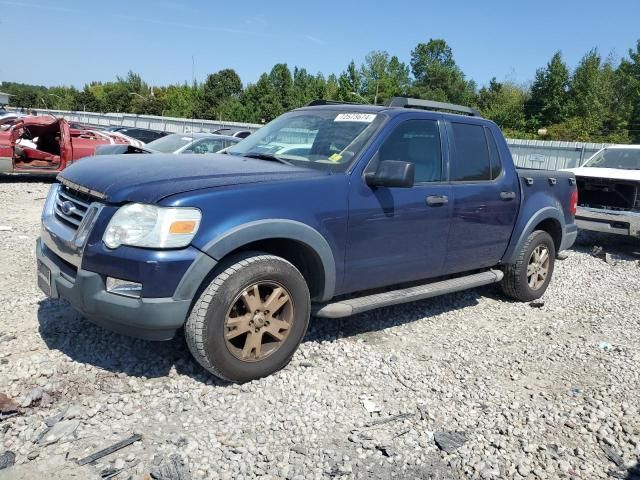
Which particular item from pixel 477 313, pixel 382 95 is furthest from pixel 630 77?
pixel 477 313

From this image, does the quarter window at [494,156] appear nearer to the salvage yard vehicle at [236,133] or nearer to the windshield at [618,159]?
the windshield at [618,159]

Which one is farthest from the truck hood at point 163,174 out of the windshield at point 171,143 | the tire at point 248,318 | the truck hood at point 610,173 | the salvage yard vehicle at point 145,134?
the salvage yard vehicle at point 145,134

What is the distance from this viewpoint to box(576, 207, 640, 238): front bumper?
27.7ft

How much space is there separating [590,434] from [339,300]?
1923 millimetres

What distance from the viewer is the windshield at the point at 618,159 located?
9774 millimetres

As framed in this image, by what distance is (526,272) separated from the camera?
5.77 metres

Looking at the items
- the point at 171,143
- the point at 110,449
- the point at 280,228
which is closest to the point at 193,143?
the point at 171,143

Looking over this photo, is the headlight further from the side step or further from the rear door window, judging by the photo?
the rear door window

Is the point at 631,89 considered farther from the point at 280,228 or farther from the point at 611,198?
the point at 280,228

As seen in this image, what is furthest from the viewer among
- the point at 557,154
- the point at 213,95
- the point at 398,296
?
the point at 213,95

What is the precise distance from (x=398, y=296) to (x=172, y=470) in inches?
87.7

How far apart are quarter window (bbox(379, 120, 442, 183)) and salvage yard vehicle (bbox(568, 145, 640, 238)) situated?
211 inches

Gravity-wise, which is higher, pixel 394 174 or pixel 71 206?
pixel 394 174

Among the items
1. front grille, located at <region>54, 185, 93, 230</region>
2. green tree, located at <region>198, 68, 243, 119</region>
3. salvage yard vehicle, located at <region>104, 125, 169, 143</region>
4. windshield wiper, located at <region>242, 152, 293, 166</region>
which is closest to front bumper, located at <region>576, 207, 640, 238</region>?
windshield wiper, located at <region>242, 152, 293, 166</region>
